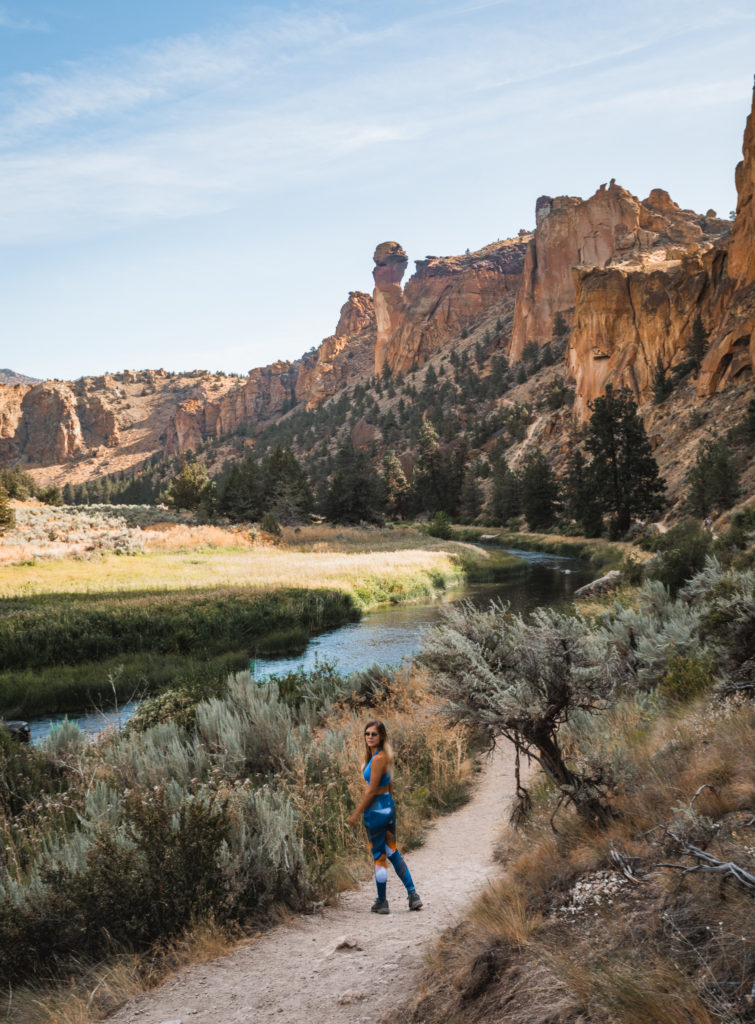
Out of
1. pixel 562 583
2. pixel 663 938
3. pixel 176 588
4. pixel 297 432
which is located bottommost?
pixel 562 583

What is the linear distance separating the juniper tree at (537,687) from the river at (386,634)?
349 centimetres

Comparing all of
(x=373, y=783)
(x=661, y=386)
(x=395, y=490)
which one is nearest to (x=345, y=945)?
(x=373, y=783)

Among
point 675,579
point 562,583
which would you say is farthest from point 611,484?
point 675,579

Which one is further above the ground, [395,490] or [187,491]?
[187,491]

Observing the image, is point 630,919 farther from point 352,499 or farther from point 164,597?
point 352,499

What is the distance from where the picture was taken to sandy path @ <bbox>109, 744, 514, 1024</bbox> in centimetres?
339

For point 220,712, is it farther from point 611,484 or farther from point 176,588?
point 611,484

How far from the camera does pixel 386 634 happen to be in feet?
68.0

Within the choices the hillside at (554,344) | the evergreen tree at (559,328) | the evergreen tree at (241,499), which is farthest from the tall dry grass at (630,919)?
the evergreen tree at (559,328)

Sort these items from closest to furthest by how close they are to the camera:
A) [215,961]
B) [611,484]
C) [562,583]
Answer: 1. [215,961]
2. [562,583]
3. [611,484]

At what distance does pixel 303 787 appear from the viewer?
6.45 metres

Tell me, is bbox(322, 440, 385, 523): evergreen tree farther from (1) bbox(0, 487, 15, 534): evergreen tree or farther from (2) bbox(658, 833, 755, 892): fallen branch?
(2) bbox(658, 833, 755, 892): fallen branch

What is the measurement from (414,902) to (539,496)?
51.8 m

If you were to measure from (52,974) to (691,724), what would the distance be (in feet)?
17.6
